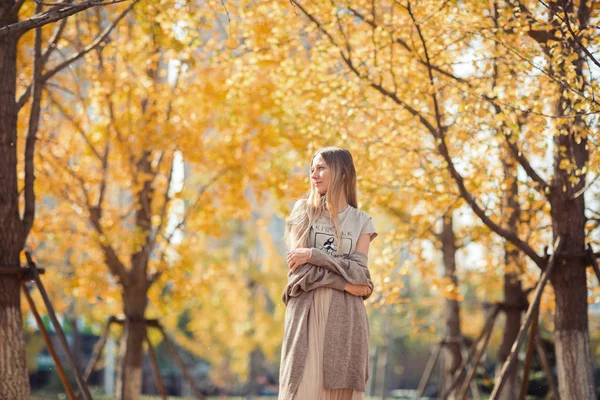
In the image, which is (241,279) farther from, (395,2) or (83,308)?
(395,2)

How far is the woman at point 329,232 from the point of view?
4965mm

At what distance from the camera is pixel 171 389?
45.8 meters

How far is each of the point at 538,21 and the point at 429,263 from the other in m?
5.31

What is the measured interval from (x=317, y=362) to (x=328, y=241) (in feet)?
2.48

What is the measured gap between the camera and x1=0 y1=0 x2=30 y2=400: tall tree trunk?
→ 7.44m

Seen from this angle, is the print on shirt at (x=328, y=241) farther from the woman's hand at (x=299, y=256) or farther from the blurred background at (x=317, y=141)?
the blurred background at (x=317, y=141)

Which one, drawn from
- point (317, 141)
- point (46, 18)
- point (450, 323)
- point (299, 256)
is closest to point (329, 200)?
point (299, 256)

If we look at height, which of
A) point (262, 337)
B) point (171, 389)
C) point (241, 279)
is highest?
point (241, 279)

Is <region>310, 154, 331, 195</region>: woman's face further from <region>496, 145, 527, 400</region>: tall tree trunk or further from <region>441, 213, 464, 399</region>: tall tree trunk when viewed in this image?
<region>441, 213, 464, 399</region>: tall tree trunk

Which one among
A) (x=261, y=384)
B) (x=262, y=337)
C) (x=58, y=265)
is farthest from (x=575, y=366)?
(x=261, y=384)

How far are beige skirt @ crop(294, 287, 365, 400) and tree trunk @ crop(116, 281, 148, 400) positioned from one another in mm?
7611

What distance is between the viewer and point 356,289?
5.03 meters

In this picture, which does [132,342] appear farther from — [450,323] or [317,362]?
[317,362]

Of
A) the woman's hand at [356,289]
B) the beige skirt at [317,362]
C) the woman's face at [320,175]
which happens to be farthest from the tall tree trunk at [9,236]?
the woman's hand at [356,289]
